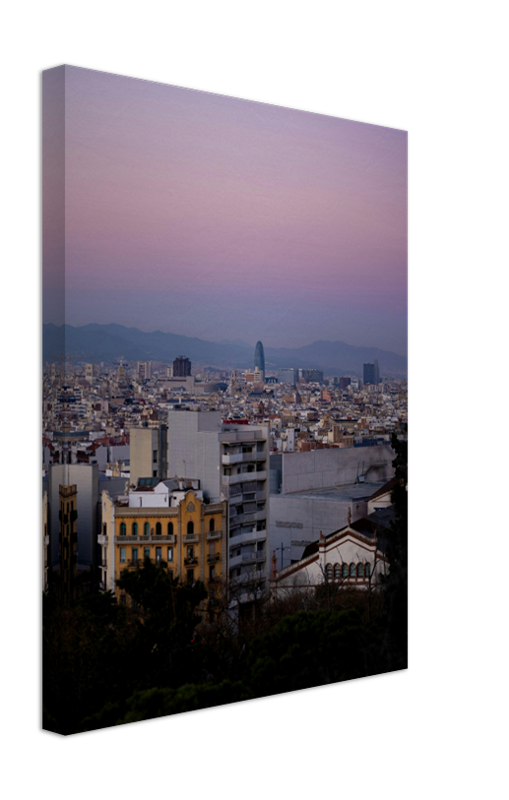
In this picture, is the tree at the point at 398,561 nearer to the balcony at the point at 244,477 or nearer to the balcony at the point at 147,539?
the balcony at the point at 244,477

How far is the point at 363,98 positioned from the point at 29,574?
1894mm

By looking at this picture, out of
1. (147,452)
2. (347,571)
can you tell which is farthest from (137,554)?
(347,571)

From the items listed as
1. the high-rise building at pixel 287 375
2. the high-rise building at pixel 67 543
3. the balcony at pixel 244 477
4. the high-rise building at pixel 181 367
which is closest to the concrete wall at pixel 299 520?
the balcony at pixel 244 477

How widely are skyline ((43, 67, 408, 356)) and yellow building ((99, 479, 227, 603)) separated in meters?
0.76

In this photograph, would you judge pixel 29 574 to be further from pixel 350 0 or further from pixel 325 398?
pixel 325 398

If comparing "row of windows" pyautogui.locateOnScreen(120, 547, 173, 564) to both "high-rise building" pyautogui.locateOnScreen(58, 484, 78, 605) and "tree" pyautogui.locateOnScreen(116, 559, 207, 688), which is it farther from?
"high-rise building" pyautogui.locateOnScreen(58, 484, 78, 605)

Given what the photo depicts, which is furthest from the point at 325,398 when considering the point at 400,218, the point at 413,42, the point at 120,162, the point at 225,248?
the point at 413,42

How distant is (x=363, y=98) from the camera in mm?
2586

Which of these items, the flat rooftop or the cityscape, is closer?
the cityscape

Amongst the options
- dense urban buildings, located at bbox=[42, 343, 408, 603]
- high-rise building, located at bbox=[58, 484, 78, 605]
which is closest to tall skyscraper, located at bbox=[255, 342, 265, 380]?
dense urban buildings, located at bbox=[42, 343, 408, 603]

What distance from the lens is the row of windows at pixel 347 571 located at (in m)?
3.81

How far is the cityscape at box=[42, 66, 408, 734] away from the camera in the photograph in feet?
9.75

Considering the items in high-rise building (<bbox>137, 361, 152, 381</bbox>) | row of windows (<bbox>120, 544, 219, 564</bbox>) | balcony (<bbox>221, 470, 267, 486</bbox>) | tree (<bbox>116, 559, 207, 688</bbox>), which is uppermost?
high-rise building (<bbox>137, 361, 152, 381</bbox>)

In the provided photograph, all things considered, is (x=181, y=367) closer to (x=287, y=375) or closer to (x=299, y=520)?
(x=287, y=375)
